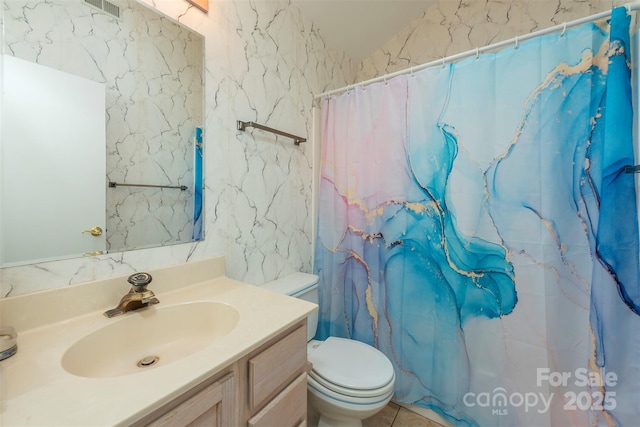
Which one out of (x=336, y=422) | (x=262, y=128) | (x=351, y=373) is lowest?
(x=336, y=422)

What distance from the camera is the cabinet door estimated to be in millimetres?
513

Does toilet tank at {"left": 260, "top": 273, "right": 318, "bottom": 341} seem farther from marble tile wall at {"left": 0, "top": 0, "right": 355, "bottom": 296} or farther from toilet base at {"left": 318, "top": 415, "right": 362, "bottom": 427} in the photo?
toilet base at {"left": 318, "top": 415, "right": 362, "bottom": 427}

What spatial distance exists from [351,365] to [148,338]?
87 cm

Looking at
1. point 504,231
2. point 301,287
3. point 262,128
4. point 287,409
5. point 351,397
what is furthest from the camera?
point 301,287

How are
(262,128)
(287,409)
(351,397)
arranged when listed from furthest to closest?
(262,128) → (351,397) → (287,409)

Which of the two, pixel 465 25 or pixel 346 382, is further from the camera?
pixel 465 25

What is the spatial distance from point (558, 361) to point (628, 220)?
2.16ft

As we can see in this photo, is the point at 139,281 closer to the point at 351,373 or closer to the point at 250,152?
the point at 250,152

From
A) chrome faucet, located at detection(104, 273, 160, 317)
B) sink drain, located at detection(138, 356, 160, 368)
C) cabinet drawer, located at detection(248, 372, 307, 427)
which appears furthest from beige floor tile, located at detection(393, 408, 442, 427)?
chrome faucet, located at detection(104, 273, 160, 317)

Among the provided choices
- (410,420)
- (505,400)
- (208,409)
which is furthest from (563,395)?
(208,409)

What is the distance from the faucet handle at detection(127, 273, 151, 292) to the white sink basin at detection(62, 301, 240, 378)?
0.08 metres

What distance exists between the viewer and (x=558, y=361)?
1123mm

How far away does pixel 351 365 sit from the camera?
122cm

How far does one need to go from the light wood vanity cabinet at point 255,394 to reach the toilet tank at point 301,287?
Answer: 53 centimetres
